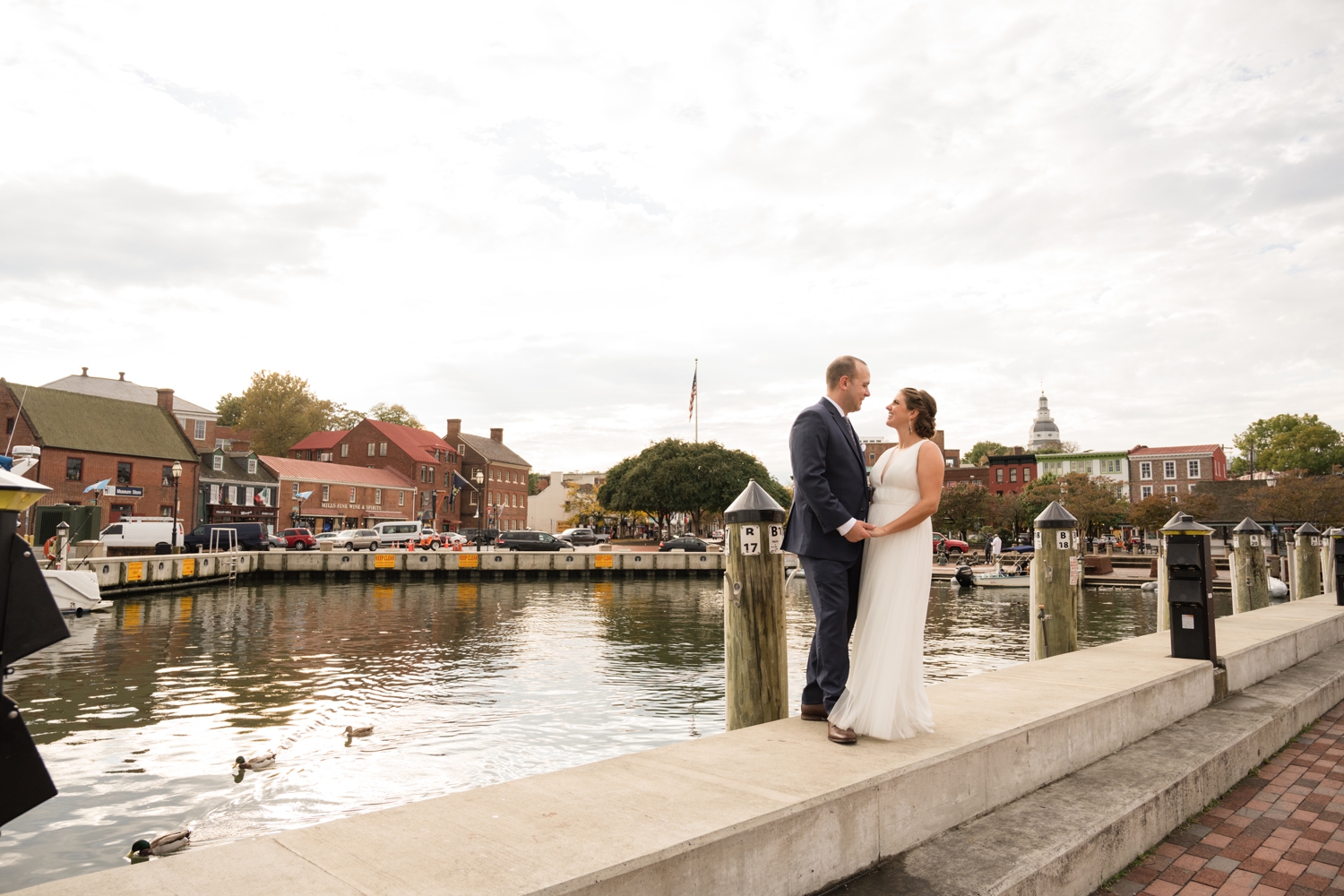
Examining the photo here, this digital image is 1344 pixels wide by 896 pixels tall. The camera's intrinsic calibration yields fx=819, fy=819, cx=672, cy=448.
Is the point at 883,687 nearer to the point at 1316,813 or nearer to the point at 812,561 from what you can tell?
the point at 812,561

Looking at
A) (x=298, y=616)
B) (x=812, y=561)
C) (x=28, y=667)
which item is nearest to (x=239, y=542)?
(x=298, y=616)

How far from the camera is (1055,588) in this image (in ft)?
28.1

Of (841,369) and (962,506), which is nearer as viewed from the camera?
(841,369)

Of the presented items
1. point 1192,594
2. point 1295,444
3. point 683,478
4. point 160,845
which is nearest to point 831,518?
point 1192,594

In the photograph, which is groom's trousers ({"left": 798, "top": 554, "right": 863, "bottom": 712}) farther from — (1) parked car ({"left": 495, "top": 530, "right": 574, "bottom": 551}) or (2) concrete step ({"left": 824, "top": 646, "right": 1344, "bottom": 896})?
(1) parked car ({"left": 495, "top": 530, "right": 574, "bottom": 551})

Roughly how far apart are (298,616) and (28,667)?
8.92 m

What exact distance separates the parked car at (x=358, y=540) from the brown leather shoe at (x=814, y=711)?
4879 centimetres

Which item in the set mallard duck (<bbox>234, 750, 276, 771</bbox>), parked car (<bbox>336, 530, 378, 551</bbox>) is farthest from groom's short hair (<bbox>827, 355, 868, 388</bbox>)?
parked car (<bbox>336, 530, 378, 551</bbox>)

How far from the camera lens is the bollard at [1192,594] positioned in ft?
20.4

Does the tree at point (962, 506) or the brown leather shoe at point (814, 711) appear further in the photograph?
the tree at point (962, 506)

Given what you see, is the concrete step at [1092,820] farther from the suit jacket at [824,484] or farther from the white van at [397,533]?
the white van at [397,533]

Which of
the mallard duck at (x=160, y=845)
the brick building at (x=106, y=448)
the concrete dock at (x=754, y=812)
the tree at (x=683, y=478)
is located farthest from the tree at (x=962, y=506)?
the mallard duck at (x=160, y=845)

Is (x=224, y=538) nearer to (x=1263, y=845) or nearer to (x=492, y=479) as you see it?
(x=492, y=479)

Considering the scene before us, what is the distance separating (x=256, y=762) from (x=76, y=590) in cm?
1792
